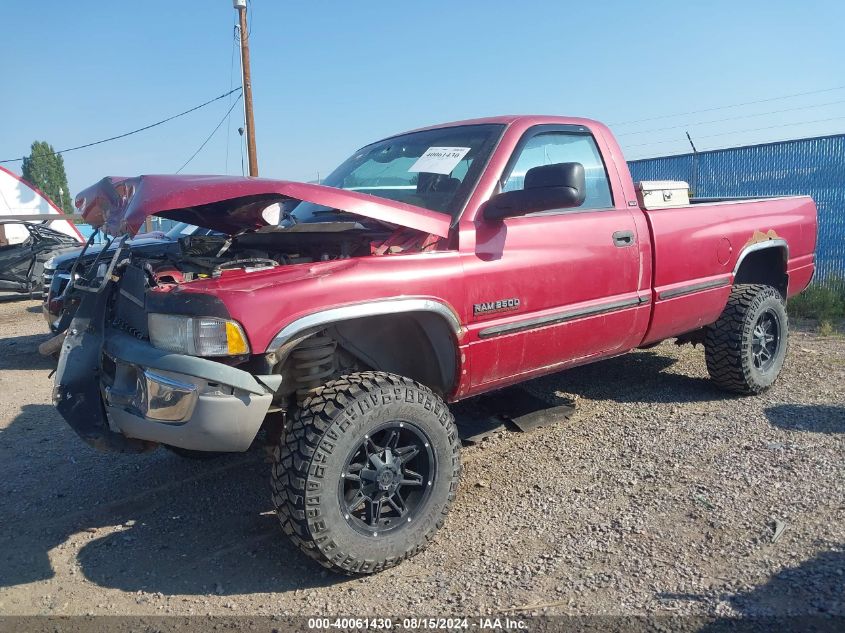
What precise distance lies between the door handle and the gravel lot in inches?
48.6

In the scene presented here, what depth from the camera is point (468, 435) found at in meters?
4.10

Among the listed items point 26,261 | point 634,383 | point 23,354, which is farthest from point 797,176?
point 26,261

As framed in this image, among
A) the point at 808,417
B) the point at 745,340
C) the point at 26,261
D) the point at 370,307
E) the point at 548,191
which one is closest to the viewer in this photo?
the point at 370,307

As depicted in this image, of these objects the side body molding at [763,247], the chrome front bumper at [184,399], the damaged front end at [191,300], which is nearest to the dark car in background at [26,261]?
the damaged front end at [191,300]

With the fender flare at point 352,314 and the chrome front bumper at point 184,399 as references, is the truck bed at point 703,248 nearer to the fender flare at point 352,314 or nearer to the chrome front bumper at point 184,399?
the fender flare at point 352,314

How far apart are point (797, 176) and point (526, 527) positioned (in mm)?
8268

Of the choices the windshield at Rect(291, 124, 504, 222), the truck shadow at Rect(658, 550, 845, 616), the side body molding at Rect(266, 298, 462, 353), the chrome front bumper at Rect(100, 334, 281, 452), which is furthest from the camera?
the windshield at Rect(291, 124, 504, 222)

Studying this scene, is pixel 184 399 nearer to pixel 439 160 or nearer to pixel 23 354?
pixel 439 160

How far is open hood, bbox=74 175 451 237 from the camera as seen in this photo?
2732 mm

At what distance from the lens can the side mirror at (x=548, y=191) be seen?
10.3 ft

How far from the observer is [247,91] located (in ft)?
57.7

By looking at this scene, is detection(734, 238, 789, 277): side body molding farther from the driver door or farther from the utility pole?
the utility pole

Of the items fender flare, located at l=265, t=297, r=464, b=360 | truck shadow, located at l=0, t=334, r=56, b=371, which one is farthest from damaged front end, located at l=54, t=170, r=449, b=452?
truck shadow, located at l=0, t=334, r=56, b=371

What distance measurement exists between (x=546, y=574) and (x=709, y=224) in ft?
9.05
